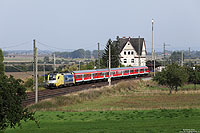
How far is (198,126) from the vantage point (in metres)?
23.9

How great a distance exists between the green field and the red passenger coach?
2873 cm

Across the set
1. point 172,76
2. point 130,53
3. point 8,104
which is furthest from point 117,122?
point 130,53

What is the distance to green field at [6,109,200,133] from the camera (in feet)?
77.3

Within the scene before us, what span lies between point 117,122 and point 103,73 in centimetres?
4383

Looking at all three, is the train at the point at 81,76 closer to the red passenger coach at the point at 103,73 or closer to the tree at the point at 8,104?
the red passenger coach at the point at 103,73

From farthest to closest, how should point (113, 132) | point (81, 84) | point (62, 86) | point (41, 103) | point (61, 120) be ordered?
point (81, 84) < point (62, 86) < point (41, 103) < point (61, 120) < point (113, 132)

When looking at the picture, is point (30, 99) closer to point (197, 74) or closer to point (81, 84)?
point (81, 84)

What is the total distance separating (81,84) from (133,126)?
40615mm

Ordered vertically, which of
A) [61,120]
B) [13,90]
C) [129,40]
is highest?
[129,40]

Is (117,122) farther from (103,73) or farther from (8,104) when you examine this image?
(103,73)

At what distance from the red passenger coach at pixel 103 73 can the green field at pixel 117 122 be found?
2873 cm

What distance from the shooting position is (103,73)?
70.8 m

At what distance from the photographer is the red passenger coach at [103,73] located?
62.4 meters

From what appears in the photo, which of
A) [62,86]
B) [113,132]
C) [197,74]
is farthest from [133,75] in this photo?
[113,132]
